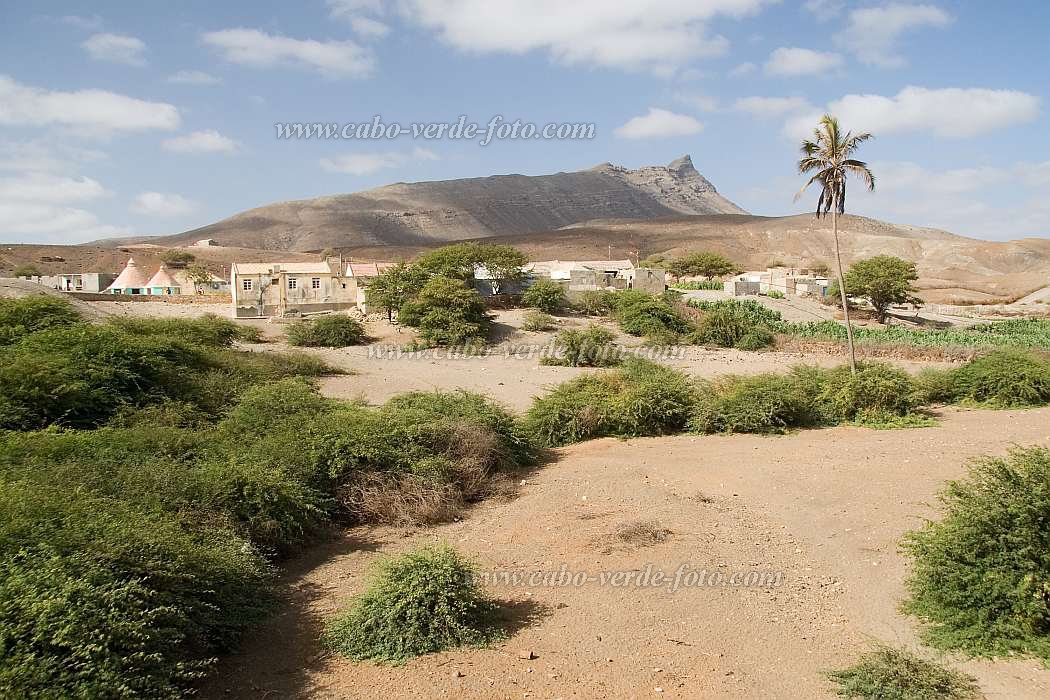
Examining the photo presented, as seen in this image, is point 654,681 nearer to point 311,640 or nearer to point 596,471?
point 311,640

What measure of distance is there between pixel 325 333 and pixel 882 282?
36361 millimetres

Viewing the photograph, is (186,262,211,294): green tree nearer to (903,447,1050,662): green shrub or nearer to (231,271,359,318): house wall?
(231,271,359,318): house wall

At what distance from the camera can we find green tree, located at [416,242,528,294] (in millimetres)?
41719

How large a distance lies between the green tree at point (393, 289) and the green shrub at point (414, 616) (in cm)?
3051

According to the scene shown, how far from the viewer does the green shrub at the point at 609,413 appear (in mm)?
15461

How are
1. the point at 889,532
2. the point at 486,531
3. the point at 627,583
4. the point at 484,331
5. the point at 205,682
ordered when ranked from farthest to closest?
the point at 484,331 < the point at 486,531 < the point at 889,532 < the point at 627,583 < the point at 205,682

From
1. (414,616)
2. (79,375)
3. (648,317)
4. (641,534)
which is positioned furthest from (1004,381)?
(79,375)

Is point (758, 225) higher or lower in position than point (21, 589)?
higher

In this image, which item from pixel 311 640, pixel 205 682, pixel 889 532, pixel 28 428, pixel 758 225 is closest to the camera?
pixel 205 682

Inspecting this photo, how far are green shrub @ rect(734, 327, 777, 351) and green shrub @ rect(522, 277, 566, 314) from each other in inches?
412

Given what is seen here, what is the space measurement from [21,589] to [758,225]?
14156cm

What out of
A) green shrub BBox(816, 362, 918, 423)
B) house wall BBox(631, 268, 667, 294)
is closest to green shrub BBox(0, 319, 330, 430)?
green shrub BBox(816, 362, 918, 423)

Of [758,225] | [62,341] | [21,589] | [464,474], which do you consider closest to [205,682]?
[21,589]

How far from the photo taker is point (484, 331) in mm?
33750
